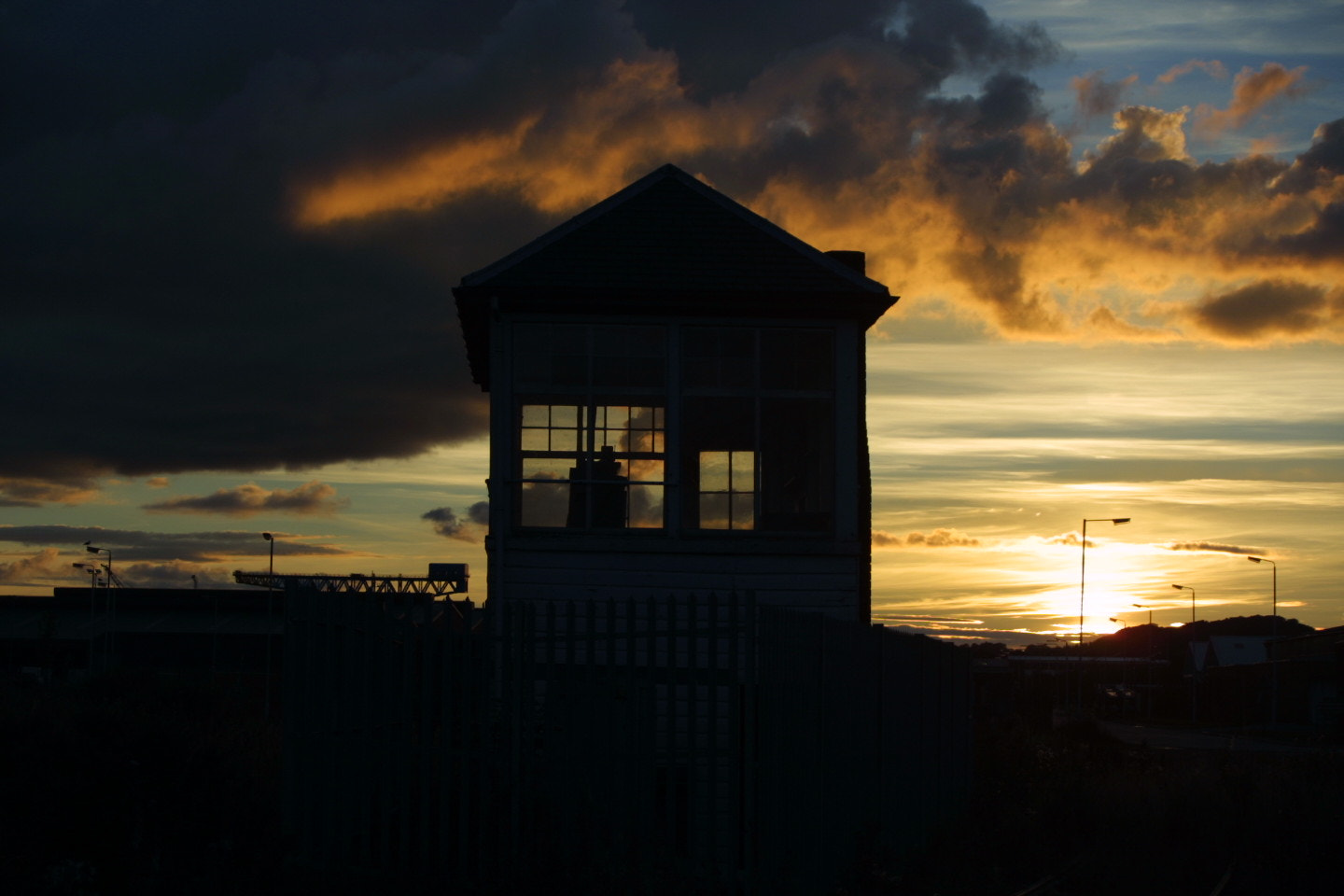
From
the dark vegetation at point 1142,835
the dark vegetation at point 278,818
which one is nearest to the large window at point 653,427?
the dark vegetation at point 278,818

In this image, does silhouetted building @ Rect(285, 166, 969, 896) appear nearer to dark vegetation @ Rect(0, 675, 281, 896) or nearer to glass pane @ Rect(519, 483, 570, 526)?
glass pane @ Rect(519, 483, 570, 526)

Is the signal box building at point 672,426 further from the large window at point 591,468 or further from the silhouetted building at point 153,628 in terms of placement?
the silhouetted building at point 153,628

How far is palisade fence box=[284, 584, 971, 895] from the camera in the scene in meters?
8.94

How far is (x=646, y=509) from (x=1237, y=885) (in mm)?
7438

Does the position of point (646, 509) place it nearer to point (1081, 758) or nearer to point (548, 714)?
point (548, 714)

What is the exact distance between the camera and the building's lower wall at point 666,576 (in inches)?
619

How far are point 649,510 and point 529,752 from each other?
7.24m

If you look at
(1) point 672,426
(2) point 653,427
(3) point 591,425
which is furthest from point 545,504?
(1) point 672,426

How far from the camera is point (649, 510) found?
16062 mm

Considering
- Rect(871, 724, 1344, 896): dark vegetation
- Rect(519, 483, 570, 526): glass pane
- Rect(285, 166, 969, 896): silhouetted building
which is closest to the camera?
Rect(285, 166, 969, 896): silhouetted building

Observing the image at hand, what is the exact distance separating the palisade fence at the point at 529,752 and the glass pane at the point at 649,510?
5782 millimetres

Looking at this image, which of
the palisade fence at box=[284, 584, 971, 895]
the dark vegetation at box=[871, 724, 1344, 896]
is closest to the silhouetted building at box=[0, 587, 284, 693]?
the dark vegetation at box=[871, 724, 1344, 896]

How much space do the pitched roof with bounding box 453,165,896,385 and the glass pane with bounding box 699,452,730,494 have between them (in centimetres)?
171

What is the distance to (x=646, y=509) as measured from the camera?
16.1 metres
